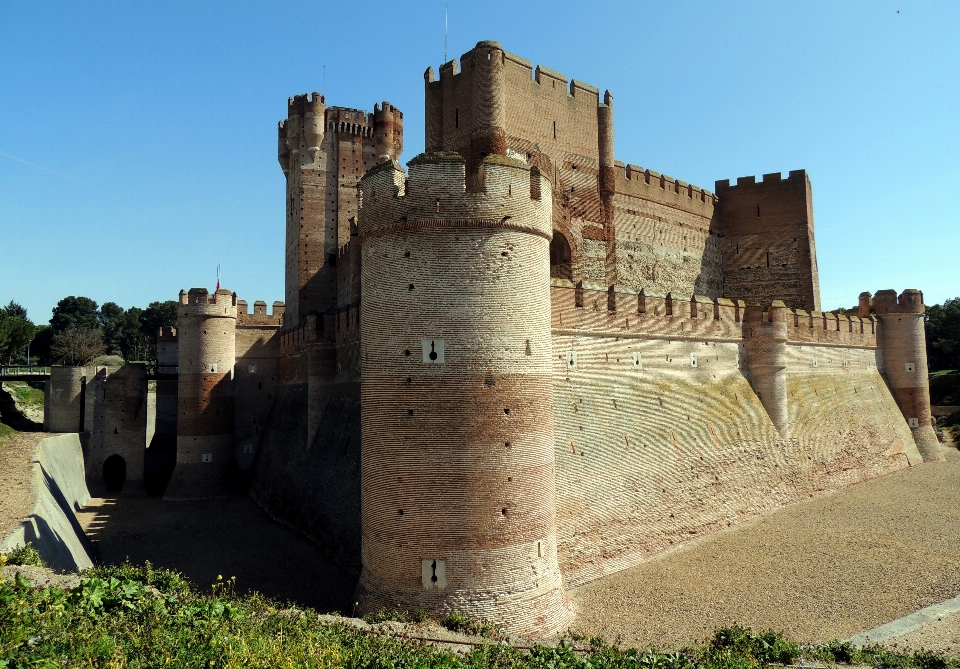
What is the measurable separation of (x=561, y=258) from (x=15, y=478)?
59.3 feet

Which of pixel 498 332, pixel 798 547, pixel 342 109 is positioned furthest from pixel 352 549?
pixel 342 109

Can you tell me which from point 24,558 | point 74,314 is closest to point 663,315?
point 24,558

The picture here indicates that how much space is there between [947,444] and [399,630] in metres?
30.4

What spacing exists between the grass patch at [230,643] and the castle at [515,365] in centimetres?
225

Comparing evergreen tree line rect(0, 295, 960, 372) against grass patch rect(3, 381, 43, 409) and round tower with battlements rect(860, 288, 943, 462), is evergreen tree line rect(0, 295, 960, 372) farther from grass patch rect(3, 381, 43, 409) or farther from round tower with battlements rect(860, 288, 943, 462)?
round tower with battlements rect(860, 288, 943, 462)

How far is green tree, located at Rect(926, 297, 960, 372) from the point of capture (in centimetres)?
4531

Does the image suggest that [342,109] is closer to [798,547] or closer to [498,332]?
[498,332]

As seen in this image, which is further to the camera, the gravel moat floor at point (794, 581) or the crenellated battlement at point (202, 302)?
the crenellated battlement at point (202, 302)

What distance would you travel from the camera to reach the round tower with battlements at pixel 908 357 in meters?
26.6

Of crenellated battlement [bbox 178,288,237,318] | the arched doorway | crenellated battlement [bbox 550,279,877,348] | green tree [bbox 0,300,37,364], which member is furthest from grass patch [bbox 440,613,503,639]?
green tree [bbox 0,300,37,364]

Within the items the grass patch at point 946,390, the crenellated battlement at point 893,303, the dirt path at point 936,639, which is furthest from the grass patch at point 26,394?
the grass patch at point 946,390

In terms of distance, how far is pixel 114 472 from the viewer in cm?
2841

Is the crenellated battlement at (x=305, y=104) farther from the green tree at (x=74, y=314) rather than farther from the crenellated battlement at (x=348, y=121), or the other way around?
the green tree at (x=74, y=314)

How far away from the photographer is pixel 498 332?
10742 millimetres
